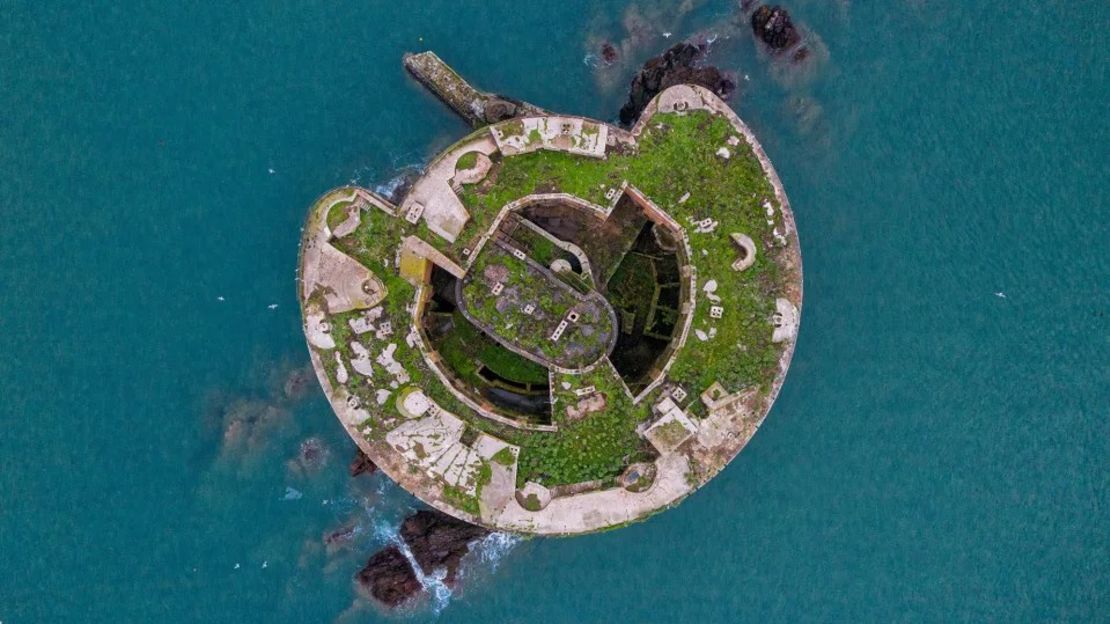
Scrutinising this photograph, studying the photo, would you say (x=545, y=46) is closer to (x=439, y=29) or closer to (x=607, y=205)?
(x=439, y=29)

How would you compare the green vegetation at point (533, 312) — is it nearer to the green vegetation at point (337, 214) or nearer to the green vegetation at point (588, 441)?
the green vegetation at point (588, 441)

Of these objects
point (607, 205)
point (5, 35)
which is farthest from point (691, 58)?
point (5, 35)

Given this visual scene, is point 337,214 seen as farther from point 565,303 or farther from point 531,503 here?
point 531,503

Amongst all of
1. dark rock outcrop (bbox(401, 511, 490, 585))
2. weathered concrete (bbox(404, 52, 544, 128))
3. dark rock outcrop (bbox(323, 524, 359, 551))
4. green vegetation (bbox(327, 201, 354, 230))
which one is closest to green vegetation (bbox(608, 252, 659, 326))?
weathered concrete (bbox(404, 52, 544, 128))

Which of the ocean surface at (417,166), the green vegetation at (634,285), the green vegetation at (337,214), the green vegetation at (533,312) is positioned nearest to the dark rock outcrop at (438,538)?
the ocean surface at (417,166)

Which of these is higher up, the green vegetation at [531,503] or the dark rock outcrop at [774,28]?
the dark rock outcrop at [774,28]

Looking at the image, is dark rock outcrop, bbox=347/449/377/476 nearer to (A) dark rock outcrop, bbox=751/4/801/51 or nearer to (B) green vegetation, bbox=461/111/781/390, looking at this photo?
(B) green vegetation, bbox=461/111/781/390

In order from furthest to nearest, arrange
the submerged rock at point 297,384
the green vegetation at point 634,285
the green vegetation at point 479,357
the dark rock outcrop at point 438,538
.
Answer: the submerged rock at point 297,384, the dark rock outcrop at point 438,538, the green vegetation at point 634,285, the green vegetation at point 479,357
